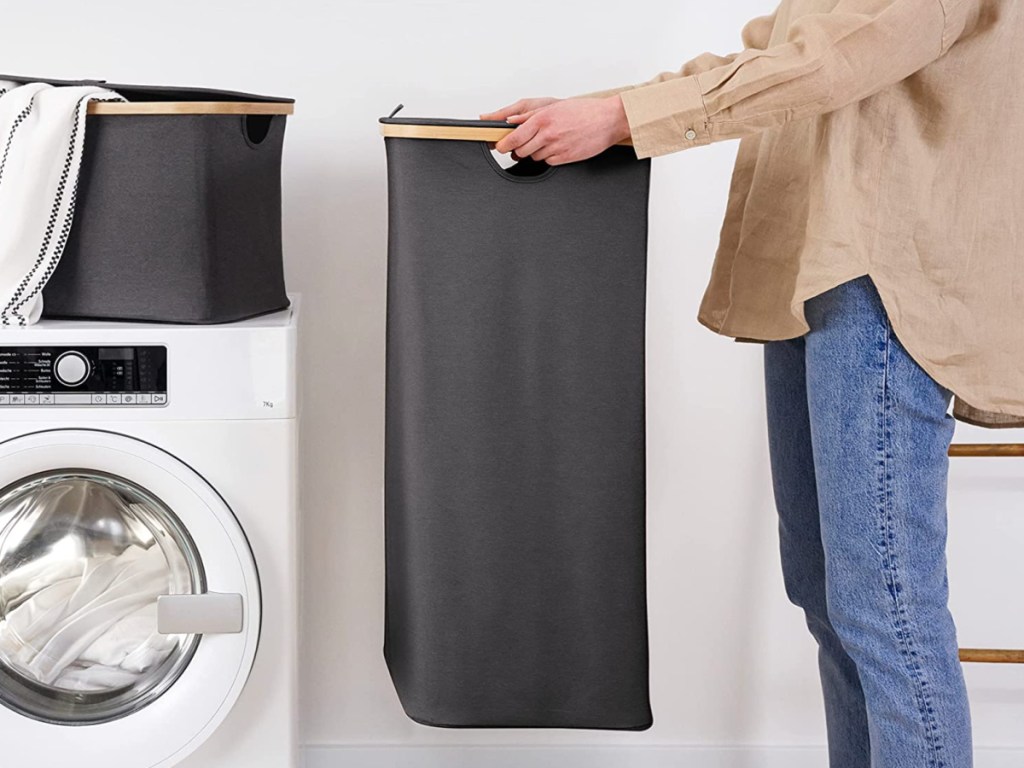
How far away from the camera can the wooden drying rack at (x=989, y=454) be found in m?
1.65

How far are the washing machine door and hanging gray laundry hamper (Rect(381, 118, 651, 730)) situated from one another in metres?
0.25

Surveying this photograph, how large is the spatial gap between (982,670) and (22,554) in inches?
67.4

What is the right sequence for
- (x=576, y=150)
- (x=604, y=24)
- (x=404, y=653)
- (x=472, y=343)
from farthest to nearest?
(x=604, y=24) < (x=404, y=653) < (x=472, y=343) < (x=576, y=150)

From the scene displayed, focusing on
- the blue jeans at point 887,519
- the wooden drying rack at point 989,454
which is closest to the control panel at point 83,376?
the blue jeans at point 887,519

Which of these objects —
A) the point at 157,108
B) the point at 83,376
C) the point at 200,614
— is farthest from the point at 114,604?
the point at 157,108

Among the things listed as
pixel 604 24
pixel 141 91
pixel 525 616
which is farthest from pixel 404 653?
pixel 604 24

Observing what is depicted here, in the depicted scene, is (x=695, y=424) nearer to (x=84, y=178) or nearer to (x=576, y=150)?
(x=576, y=150)

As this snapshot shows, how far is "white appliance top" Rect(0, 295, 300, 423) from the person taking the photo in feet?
4.28

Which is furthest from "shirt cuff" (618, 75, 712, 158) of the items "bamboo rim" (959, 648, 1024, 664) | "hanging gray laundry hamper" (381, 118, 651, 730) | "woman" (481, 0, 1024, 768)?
"bamboo rim" (959, 648, 1024, 664)

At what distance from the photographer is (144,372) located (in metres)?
1.32

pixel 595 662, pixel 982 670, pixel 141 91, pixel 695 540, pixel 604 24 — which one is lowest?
pixel 982 670

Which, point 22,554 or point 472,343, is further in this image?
point 22,554

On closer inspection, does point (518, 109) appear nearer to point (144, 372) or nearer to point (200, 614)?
point (144, 372)

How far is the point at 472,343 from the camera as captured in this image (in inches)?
51.6
